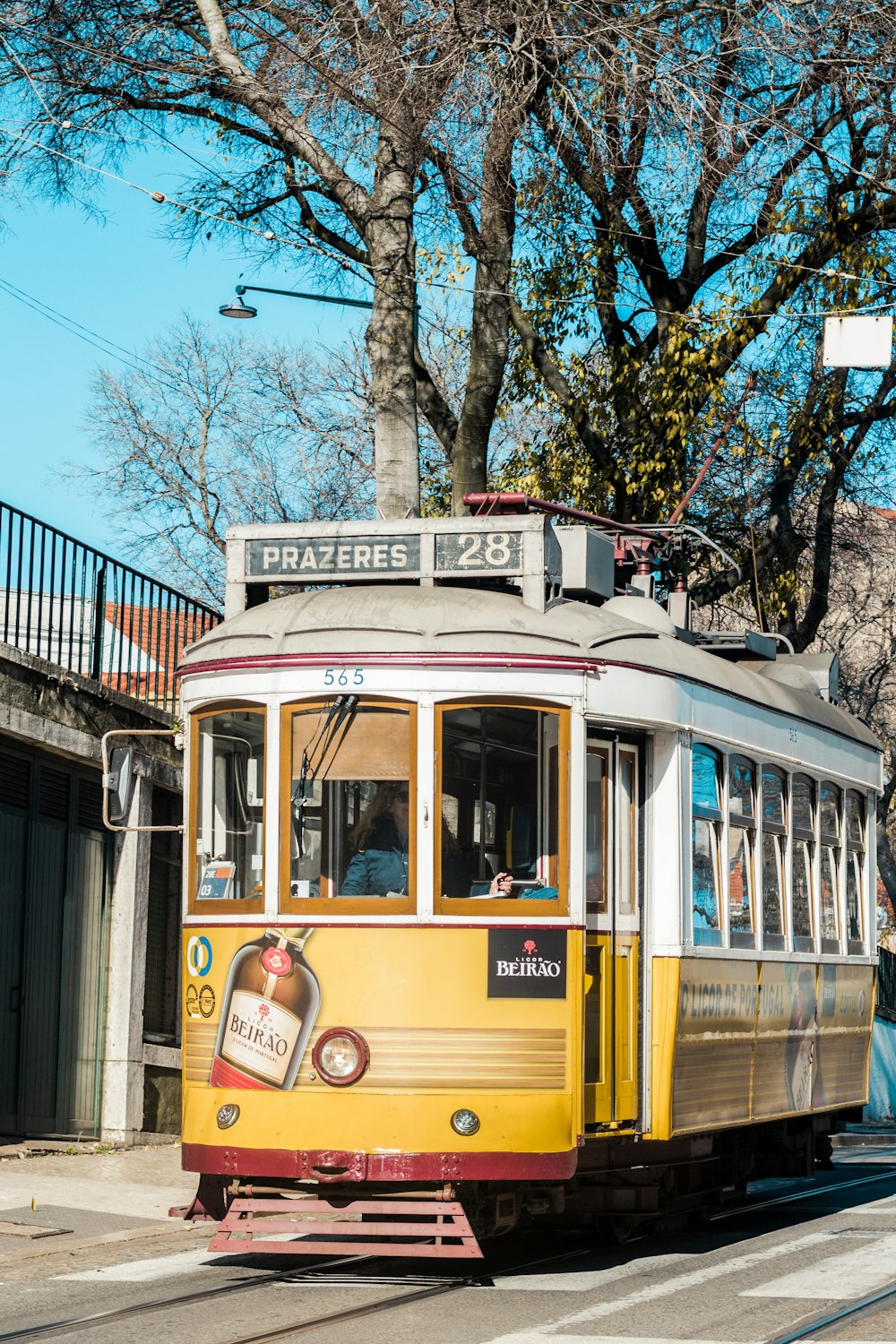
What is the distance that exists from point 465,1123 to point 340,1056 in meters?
0.63

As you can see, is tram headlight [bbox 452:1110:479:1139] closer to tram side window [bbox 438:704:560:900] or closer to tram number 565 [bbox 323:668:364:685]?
tram side window [bbox 438:704:560:900]

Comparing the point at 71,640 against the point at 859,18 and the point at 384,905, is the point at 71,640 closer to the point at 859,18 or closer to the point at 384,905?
the point at 384,905

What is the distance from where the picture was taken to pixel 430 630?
8.94 m

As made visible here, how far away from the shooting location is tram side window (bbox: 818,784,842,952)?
39.2 ft

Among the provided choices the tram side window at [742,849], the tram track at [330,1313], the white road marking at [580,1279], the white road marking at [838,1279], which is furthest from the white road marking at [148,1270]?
the tram side window at [742,849]

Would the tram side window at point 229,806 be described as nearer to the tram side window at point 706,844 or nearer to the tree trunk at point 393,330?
the tram side window at point 706,844

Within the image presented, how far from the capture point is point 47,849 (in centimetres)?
1483

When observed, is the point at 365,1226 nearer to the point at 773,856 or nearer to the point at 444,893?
the point at 444,893

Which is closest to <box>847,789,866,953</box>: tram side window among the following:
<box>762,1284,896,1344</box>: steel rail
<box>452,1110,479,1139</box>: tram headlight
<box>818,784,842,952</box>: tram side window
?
<box>818,784,842,952</box>: tram side window

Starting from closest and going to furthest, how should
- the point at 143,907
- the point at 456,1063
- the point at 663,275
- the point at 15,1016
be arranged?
the point at 456,1063, the point at 15,1016, the point at 143,907, the point at 663,275

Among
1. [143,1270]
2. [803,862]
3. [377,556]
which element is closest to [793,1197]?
[803,862]

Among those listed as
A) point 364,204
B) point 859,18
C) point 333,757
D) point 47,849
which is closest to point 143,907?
point 47,849

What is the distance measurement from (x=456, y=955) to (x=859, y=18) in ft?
35.6

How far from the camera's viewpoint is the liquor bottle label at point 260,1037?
340 inches
